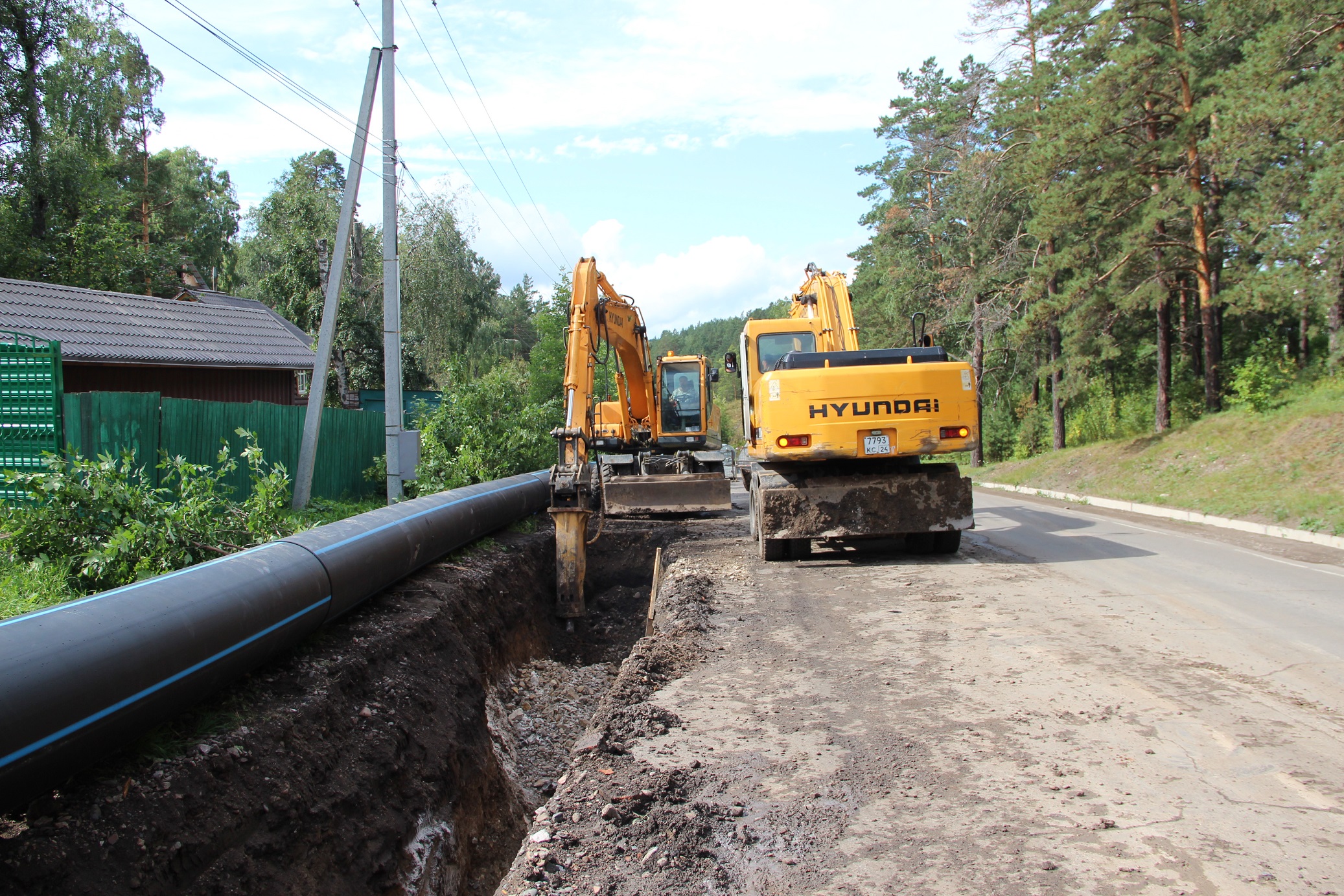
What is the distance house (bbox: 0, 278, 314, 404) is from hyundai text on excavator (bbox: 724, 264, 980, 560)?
438 inches

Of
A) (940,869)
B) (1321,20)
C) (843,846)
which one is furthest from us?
(1321,20)

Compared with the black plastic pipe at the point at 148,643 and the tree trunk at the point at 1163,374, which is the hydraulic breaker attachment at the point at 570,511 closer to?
the black plastic pipe at the point at 148,643

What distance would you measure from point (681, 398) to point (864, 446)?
8.14 metres

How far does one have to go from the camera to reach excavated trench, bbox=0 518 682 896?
11.0 feet

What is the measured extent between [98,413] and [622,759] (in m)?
8.07

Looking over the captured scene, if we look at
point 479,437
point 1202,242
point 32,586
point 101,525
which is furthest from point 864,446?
point 1202,242

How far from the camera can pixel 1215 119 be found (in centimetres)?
1711

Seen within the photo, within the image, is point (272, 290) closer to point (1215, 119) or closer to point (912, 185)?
point (912, 185)

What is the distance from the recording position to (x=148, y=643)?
3713 millimetres

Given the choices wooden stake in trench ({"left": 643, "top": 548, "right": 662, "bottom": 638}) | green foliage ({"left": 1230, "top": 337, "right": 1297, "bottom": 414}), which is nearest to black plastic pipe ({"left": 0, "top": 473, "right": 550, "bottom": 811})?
wooden stake in trench ({"left": 643, "top": 548, "right": 662, "bottom": 638})

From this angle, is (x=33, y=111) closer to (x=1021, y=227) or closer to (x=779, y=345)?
(x=779, y=345)

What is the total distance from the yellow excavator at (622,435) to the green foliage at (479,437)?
1.28 m

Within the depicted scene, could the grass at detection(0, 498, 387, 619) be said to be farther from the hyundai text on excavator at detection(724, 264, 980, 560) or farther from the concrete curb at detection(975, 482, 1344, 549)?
the concrete curb at detection(975, 482, 1344, 549)

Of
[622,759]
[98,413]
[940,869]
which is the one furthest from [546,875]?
[98,413]
